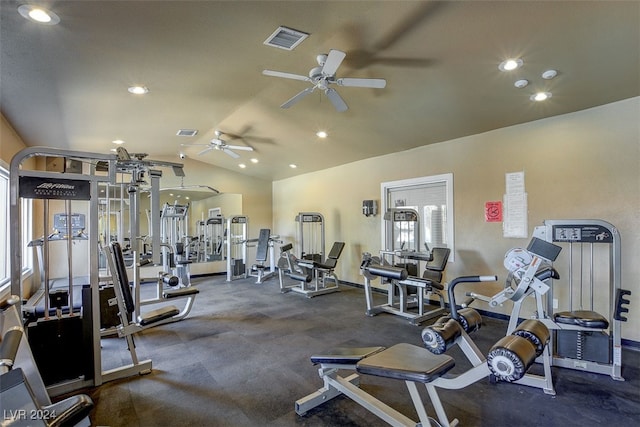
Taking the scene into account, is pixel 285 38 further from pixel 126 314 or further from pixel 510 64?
pixel 126 314

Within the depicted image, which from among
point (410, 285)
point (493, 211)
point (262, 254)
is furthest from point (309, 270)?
point (493, 211)

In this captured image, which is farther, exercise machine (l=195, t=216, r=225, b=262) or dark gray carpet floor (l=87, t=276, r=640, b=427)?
exercise machine (l=195, t=216, r=225, b=262)

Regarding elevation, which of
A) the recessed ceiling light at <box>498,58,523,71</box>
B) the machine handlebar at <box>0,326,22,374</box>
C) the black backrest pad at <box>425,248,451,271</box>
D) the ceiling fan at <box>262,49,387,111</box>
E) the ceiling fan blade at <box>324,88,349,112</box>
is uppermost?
the recessed ceiling light at <box>498,58,523,71</box>

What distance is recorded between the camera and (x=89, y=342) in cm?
257

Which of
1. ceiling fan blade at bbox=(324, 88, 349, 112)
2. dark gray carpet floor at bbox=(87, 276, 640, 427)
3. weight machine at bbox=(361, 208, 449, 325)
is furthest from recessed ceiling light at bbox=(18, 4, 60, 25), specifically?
weight machine at bbox=(361, 208, 449, 325)

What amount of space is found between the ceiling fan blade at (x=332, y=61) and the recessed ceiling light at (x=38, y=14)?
1.86 metres

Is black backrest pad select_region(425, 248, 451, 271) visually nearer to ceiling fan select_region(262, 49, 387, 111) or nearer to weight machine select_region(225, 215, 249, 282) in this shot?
ceiling fan select_region(262, 49, 387, 111)

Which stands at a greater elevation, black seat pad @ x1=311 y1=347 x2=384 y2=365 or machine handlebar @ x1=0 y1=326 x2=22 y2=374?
machine handlebar @ x1=0 y1=326 x2=22 y2=374

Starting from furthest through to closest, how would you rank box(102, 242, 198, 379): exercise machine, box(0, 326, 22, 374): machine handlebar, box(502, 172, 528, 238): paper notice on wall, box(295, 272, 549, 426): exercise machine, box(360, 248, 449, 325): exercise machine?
1. box(360, 248, 449, 325): exercise machine
2. box(502, 172, 528, 238): paper notice on wall
3. box(102, 242, 198, 379): exercise machine
4. box(295, 272, 549, 426): exercise machine
5. box(0, 326, 22, 374): machine handlebar

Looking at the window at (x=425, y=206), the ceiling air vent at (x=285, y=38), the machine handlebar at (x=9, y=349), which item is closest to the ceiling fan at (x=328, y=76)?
the ceiling air vent at (x=285, y=38)

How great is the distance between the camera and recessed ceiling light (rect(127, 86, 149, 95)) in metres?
3.39

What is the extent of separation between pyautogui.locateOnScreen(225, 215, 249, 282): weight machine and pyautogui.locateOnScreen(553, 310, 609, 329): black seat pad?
6058 mm

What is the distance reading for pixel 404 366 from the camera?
5.79 feet

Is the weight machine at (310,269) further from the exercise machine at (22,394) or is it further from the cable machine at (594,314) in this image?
the exercise machine at (22,394)
